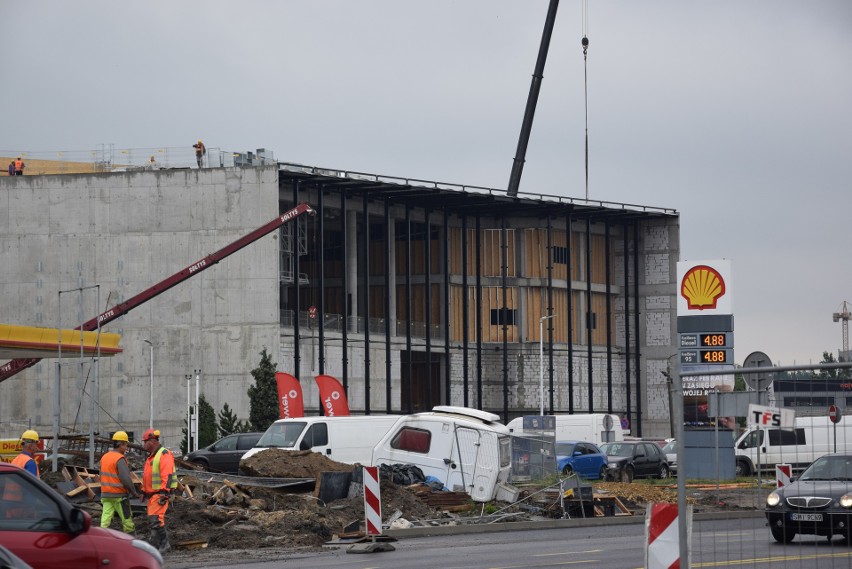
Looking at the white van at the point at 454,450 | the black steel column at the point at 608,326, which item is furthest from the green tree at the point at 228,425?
the white van at the point at 454,450

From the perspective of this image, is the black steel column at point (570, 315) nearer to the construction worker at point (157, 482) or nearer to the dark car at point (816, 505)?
the construction worker at point (157, 482)

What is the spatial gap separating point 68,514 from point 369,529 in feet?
35.7

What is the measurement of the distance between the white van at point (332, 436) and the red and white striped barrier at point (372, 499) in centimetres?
1220

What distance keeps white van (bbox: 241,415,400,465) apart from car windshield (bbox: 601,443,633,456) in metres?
15.0

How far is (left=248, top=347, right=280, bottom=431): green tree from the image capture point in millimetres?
62312

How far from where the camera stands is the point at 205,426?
61.8 m

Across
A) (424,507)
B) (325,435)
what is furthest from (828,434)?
(325,435)

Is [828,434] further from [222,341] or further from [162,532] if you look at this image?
[222,341]

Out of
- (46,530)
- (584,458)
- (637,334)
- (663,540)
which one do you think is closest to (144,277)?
(584,458)

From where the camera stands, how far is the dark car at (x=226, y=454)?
131ft

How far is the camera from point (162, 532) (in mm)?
18562

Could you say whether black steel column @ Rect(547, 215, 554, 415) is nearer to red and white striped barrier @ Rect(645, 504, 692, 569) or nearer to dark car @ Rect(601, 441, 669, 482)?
dark car @ Rect(601, 441, 669, 482)

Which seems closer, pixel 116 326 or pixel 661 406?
pixel 116 326

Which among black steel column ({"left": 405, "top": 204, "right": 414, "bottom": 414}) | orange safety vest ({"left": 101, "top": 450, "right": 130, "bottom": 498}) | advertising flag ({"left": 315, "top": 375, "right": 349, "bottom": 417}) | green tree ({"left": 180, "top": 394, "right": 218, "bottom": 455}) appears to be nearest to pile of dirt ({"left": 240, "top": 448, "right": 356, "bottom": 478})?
orange safety vest ({"left": 101, "top": 450, "right": 130, "bottom": 498})
